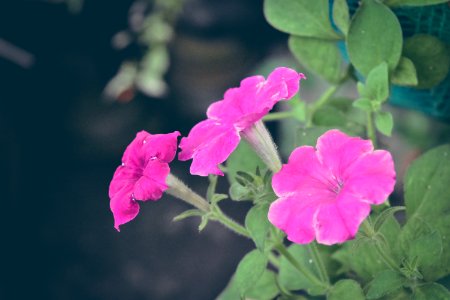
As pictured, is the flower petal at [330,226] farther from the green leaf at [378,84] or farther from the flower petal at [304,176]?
the green leaf at [378,84]

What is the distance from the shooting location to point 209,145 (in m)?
0.66

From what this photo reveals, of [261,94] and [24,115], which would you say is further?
[24,115]

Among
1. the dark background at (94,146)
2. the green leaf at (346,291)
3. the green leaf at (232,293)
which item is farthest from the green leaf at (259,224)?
the dark background at (94,146)

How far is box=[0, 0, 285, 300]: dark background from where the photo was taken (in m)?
2.37

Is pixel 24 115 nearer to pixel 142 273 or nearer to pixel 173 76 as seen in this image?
pixel 173 76

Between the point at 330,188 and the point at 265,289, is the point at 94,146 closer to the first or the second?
the point at 265,289

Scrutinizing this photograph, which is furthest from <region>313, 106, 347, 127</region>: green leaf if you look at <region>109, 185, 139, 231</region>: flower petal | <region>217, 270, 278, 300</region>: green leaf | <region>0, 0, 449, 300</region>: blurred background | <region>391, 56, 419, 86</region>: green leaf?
<region>0, 0, 449, 300</region>: blurred background

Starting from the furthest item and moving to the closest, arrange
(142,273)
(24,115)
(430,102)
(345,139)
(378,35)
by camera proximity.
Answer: (24,115), (142,273), (430,102), (378,35), (345,139)

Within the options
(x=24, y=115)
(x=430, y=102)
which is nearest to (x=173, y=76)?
(x=24, y=115)

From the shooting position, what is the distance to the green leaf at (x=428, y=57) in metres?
0.81

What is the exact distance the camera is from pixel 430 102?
0.94m

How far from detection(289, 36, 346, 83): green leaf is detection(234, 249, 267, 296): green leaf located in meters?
0.31

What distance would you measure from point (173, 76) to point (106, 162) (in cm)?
44

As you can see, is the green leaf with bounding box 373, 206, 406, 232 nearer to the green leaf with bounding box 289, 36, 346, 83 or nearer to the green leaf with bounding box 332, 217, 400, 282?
the green leaf with bounding box 332, 217, 400, 282
